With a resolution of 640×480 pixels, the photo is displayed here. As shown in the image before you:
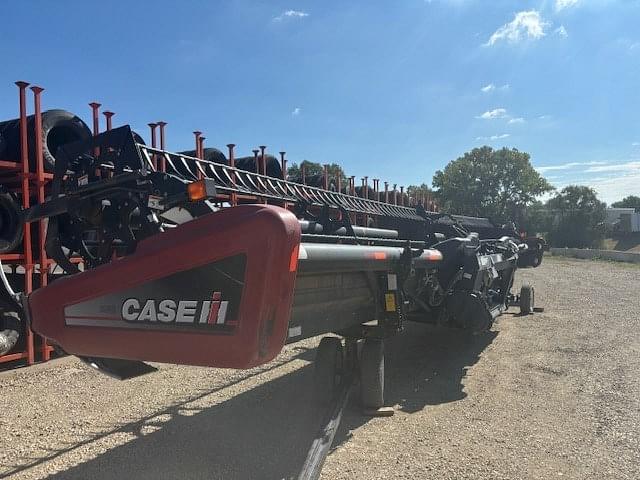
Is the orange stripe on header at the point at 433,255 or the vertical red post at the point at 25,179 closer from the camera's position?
the orange stripe on header at the point at 433,255

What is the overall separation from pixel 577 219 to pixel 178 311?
45117 mm

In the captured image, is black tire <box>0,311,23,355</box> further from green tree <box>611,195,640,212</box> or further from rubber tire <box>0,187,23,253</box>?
green tree <box>611,195,640,212</box>

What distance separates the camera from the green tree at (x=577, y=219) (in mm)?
41750

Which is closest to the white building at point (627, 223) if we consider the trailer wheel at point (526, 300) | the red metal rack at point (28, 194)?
the trailer wheel at point (526, 300)

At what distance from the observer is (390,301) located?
401 cm

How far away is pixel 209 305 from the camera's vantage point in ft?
7.57

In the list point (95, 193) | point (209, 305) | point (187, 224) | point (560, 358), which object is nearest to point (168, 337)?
point (209, 305)

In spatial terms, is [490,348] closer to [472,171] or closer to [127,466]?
[127,466]

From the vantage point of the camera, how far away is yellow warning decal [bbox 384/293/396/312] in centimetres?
401

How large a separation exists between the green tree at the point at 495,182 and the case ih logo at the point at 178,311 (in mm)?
49724

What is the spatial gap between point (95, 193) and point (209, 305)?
979 mm

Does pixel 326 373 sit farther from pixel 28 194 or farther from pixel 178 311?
pixel 28 194

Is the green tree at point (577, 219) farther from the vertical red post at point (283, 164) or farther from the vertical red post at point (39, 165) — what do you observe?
the vertical red post at point (39, 165)

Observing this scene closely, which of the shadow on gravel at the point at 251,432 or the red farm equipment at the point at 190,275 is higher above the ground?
the red farm equipment at the point at 190,275
